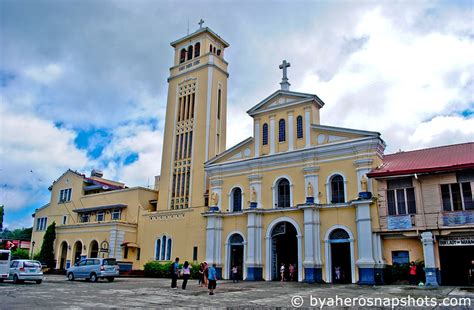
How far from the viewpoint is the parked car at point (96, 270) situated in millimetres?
26250

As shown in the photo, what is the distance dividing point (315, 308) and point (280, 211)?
50.0 ft

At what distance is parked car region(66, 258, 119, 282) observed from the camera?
26250 millimetres

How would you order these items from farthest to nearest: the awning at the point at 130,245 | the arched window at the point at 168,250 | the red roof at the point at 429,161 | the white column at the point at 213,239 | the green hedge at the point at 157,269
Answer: the awning at the point at 130,245 → the arched window at the point at 168,250 → the green hedge at the point at 157,269 → the white column at the point at 213,239 → the red roof at the point at 429,161

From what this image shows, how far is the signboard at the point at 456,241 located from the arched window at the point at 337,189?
6401mm

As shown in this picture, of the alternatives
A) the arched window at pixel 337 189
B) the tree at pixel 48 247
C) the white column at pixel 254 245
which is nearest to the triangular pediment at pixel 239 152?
the white column at pixel 254 245

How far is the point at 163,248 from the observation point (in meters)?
35.3

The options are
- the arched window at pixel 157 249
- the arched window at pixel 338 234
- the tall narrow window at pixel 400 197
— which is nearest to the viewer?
the tall narrow window at pixel 400 197

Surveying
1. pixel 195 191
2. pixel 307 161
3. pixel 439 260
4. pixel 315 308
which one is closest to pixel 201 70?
pixel 195 191

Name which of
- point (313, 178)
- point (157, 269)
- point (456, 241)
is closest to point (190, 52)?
point (313, 178)

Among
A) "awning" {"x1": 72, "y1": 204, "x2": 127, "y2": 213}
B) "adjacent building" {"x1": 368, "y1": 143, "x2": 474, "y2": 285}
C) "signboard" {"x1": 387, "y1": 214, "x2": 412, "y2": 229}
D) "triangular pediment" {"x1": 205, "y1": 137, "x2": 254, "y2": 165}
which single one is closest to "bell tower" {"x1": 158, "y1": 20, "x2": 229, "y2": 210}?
"triangular pediment" {"x1": 205, "y1": 137, "x2": 254, "y2": 165}

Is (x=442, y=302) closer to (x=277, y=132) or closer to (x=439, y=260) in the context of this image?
(x=439, y=260)

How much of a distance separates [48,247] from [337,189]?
100 feet

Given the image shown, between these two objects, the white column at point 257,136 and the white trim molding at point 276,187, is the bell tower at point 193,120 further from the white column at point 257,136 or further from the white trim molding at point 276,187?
the white trim molding at point 276,187

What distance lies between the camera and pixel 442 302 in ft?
47.3
